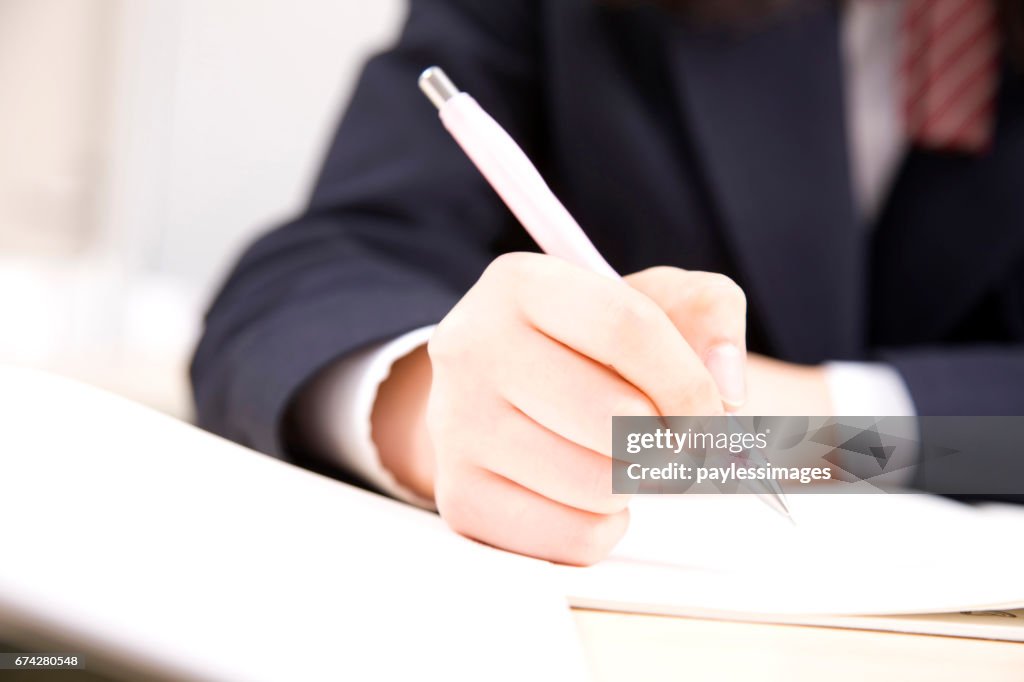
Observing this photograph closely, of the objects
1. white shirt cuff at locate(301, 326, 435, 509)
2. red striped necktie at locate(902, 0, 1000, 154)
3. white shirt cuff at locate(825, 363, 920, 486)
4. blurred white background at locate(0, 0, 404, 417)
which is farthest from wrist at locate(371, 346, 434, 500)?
blurred white background at locate(0, 0, 404, 417)

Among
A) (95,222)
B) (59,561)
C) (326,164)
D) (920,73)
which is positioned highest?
(95,222)

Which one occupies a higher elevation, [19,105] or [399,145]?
[19,105]

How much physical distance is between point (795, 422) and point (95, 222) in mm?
1080

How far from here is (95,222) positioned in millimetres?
1068

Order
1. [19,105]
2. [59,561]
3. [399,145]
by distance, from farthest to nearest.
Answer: [19,105]
[399,145]
[59,561]

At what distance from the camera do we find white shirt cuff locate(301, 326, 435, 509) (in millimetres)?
246

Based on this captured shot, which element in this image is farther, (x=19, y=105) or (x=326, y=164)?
Answer: (x=19, y=105)

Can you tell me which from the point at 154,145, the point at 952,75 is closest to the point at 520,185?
the point at 952,75

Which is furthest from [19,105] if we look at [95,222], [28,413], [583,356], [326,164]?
[583,356]

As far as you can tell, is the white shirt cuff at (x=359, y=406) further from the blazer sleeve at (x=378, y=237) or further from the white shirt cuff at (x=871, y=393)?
the white shirt cuff at (x=871, y=393)

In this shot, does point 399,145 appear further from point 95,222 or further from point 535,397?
point 95,222

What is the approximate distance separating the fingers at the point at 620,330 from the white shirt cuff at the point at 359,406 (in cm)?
7

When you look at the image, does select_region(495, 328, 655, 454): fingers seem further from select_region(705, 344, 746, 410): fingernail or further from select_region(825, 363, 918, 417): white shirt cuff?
select_region(825, 363, 918, 417): white shirt cuff

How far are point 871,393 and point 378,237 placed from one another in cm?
20
